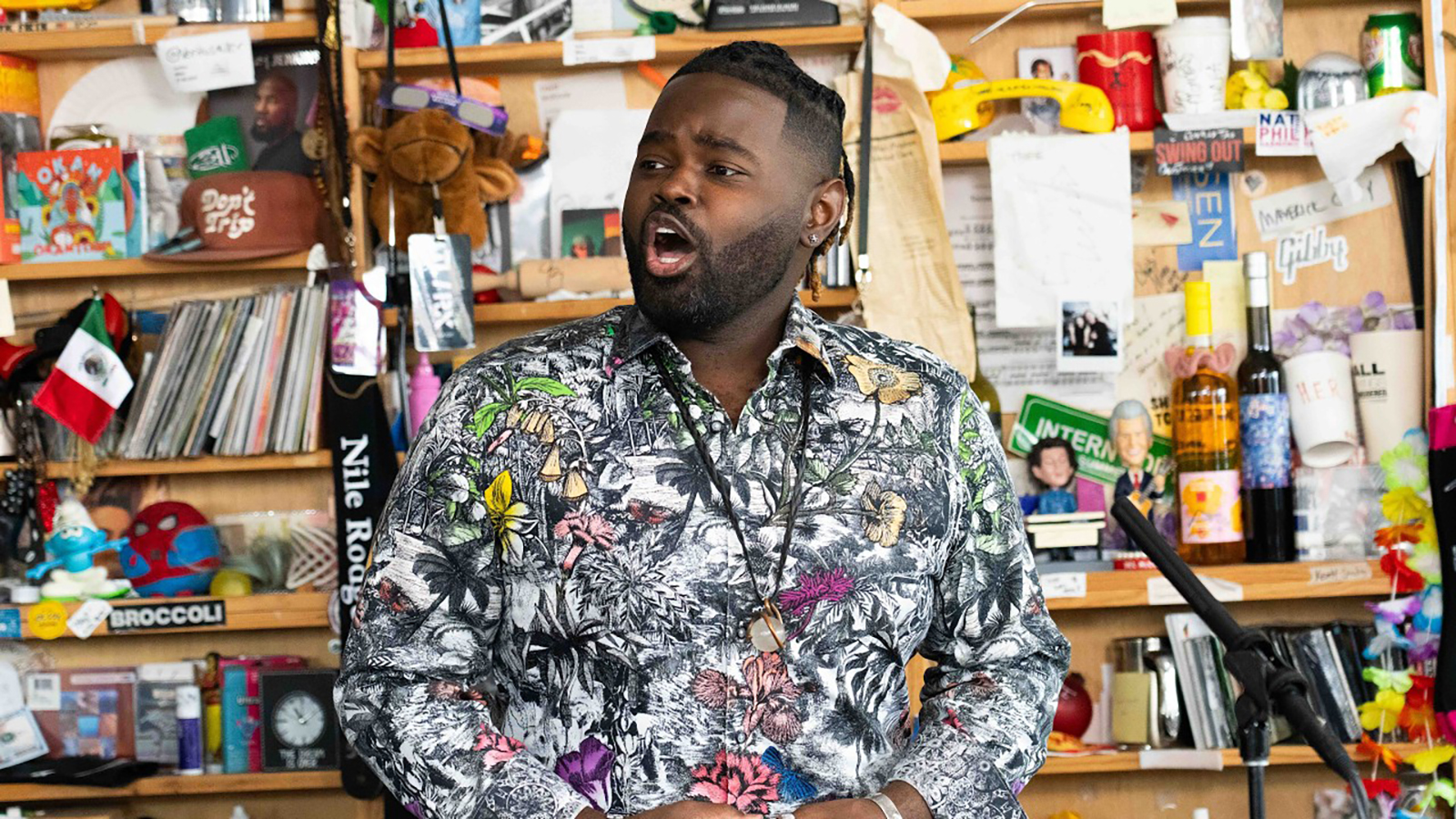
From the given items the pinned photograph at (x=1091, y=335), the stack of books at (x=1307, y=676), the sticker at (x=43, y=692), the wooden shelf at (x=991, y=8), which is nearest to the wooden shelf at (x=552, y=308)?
the pinned photograph at (x=1091, y=335)

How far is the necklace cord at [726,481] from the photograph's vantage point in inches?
50.5

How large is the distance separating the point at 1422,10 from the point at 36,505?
279 cm

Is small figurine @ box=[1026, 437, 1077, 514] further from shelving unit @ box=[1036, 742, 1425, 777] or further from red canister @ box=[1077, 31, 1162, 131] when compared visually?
red canister @ box=[1077, 31, 1162, 131]

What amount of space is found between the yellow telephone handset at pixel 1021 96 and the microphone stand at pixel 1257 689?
5.37 feet

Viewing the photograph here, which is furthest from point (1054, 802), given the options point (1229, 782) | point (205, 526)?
point (205, 526)

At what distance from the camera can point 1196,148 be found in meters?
2.76

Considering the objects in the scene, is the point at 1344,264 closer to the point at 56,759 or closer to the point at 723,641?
the point at 723,641

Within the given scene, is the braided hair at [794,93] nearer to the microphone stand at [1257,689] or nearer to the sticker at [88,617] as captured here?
the microphone stand at [1257,689]

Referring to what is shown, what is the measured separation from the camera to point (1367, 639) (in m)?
2.74

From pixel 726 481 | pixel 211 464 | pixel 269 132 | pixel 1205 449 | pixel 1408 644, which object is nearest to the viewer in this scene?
pixel 726 481

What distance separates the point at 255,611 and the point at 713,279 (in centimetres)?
179

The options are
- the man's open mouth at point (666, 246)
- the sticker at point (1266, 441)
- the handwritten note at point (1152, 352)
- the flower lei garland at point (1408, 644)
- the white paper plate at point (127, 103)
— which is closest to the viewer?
the man's open mouth at point (666, 246)

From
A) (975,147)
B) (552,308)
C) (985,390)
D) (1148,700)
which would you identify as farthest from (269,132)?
(1148,700)

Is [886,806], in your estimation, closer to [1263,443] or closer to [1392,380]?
[1263,443]
